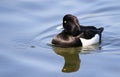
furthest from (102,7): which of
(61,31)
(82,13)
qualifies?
(61,31)

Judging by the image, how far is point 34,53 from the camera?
10875 millimetres

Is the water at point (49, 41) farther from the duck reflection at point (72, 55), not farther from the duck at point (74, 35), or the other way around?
the duck at point (74, 35)

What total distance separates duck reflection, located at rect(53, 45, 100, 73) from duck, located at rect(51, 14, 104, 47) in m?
0.16

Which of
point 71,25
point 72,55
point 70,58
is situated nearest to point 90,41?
point 71,25

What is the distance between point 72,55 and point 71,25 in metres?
0.96

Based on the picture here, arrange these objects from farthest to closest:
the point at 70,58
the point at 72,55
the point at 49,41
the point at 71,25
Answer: the point at 49,41 → the point at 71,25 → the point at 72,55 → the point at 70,58

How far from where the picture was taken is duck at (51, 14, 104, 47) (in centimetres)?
1150

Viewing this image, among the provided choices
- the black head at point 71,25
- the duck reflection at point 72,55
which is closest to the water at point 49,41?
the duck reflection at point 72,55

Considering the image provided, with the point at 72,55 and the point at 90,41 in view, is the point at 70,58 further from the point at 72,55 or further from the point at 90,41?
the point at 90,41

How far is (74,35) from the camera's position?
1170 centimetres

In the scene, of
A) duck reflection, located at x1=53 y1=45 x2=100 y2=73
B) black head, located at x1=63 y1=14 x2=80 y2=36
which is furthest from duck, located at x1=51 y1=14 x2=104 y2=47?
duck reflection, located at x1=53 y1=45 x2=100 y2=73

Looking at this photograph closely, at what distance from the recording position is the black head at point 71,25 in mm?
11547

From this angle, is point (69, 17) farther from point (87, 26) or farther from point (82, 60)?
point (82, 60)

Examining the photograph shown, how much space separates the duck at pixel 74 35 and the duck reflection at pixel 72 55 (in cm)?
16
